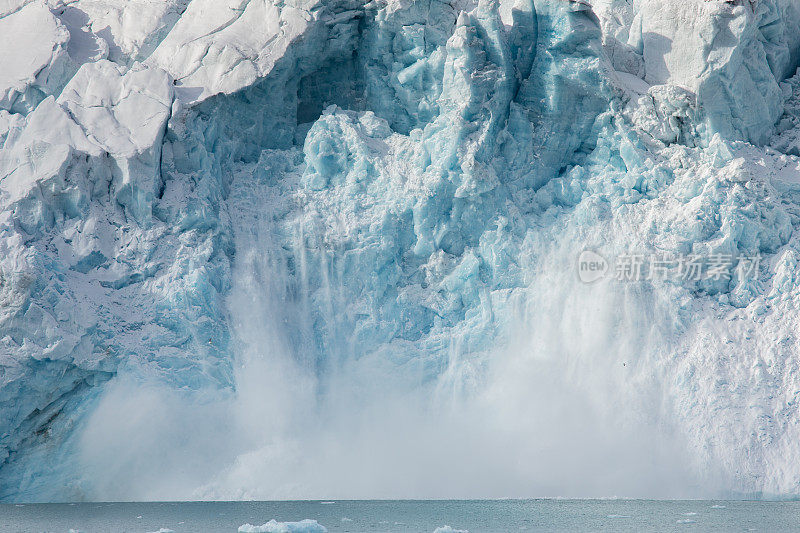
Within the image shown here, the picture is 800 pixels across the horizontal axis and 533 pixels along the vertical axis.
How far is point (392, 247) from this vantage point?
69.6 feet

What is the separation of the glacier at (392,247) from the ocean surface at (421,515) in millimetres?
602

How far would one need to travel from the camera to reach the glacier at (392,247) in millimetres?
19109

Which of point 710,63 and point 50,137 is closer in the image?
point 50,137

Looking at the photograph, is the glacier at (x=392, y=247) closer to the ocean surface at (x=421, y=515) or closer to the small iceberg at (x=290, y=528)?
the ocean surface at (x=421, y=515)

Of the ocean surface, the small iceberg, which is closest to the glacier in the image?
the ocean surface

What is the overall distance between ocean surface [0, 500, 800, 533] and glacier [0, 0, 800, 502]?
1.97 feet

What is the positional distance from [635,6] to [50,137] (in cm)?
1316

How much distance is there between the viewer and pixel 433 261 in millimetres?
21312

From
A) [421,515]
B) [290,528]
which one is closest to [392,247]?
[421,515]

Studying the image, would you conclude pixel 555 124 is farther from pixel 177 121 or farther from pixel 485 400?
pixel 177 121

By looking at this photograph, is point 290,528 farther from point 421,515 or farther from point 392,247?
point 392,247

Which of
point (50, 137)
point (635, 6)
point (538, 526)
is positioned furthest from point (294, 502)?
point (635, 6)

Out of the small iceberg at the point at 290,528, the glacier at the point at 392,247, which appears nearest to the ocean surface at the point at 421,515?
Result: the glacier at the point at 392,247

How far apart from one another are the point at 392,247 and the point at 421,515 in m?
6.09
